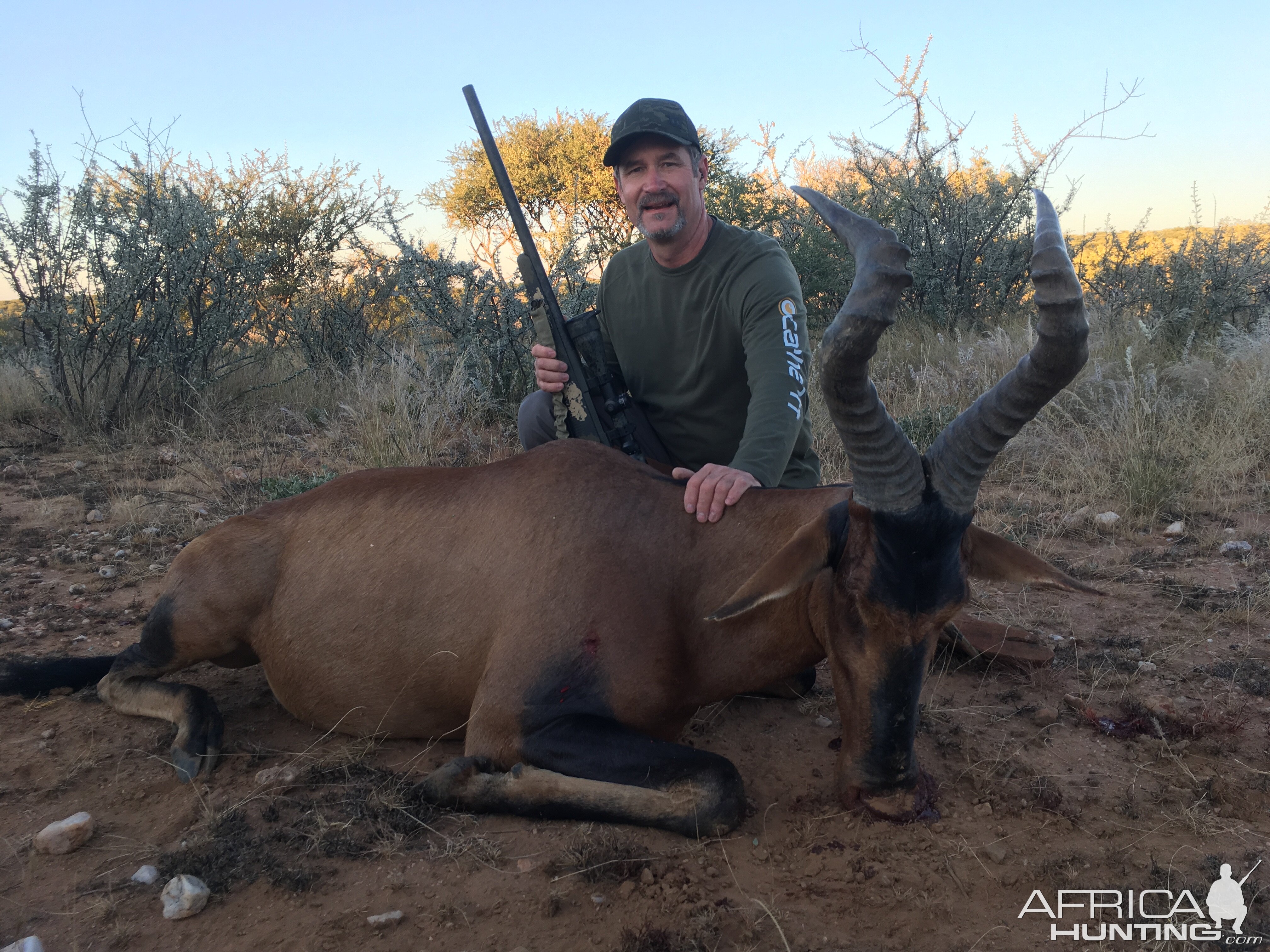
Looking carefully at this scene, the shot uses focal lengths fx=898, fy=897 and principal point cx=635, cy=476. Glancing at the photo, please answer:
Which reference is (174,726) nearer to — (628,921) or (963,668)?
(628,921)

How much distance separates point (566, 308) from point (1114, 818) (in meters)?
7.43

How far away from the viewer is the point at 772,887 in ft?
9.13

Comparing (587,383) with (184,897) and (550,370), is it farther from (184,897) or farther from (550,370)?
(184,897)

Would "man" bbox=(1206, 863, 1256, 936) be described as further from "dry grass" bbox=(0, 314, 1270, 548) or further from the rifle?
"dry grass" bbox=(0, 314, 1270, 548)

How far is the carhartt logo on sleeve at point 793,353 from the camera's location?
428cm

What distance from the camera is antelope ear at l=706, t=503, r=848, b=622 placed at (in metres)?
2.85

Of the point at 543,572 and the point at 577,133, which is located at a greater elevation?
the point at 577,133

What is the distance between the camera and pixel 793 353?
444 cm

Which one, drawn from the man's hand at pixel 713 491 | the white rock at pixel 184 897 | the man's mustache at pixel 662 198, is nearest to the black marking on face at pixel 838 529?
the man's hand at pixel 713 491

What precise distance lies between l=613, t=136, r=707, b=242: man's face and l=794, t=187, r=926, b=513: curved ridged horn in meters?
2.00

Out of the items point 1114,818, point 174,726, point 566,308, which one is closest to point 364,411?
point 566,308

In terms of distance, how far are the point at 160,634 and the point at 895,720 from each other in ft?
10.1

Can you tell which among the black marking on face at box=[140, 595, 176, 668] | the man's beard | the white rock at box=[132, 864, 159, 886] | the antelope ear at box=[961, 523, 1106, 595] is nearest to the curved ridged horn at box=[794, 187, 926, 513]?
the antelope ear at box=[961, 523, 1106, 595]

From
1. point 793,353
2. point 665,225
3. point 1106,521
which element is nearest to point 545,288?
point 665,225
